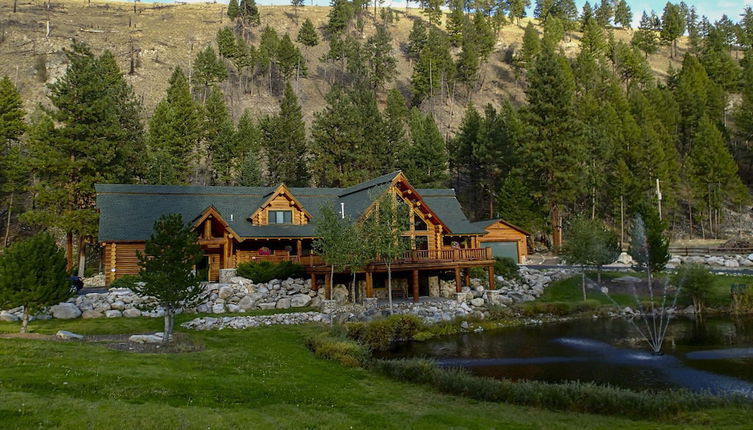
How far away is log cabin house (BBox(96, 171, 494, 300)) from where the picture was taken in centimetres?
3484

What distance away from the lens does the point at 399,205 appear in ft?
98.8

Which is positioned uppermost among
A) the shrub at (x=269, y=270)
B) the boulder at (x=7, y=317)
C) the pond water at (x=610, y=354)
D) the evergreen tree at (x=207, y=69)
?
the evergreen tree at (x=207, y=69)

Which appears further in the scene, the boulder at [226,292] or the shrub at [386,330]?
the boulder at [226,292]

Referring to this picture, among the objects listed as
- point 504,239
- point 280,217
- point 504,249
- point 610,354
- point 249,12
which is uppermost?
point 249,12

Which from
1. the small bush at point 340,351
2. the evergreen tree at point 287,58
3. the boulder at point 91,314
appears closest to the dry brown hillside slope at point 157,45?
the evergreen tree at point 287,58

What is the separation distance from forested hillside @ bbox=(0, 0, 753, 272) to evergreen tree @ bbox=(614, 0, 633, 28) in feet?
131

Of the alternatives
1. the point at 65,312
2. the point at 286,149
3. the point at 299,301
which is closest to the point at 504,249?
the point at 299,301

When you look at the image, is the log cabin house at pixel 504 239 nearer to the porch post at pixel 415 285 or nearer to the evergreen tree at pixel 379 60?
the porch post at pixel 415 285

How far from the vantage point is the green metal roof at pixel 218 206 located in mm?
36156

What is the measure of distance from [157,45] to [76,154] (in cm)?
7240

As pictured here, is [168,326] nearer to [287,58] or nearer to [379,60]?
[287,58]

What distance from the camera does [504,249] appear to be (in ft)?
162

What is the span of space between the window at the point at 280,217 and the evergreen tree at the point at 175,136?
20.1 metres

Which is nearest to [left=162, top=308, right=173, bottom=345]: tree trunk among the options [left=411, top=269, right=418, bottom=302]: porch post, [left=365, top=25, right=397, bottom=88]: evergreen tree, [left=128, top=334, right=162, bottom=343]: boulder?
[left=128, top=334, right=162, bottom=343]: boulder
